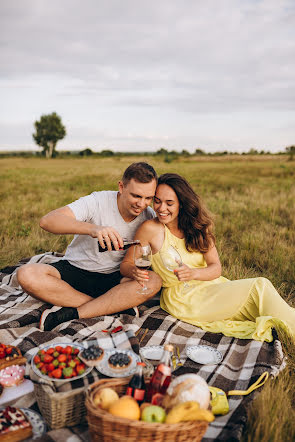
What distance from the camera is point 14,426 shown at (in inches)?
91.0

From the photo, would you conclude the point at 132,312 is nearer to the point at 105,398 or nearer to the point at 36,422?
the point at 36,422

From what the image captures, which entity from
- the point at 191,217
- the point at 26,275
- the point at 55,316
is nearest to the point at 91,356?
the point at 55,316

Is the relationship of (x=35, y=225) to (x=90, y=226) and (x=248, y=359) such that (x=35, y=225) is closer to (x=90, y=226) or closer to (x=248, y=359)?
(x=90, y=226)

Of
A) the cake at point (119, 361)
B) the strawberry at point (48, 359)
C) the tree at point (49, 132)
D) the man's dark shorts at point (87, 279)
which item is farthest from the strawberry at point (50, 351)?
the tree at point (49, 132)

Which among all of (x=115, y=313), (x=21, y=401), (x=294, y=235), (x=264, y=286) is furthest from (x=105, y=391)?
(x=294, y=235)

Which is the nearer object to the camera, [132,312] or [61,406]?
[61,406]

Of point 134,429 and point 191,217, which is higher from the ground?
point 191,217

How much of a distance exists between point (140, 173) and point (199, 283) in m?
1.52

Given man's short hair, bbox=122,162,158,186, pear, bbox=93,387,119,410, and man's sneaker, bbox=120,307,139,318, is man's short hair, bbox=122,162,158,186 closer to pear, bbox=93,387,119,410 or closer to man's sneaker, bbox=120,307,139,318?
man's sneaker, bbox=120,307,139,318

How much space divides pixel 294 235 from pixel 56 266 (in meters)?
5.28

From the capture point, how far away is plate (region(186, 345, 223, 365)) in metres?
3.39

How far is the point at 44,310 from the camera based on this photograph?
4.23m

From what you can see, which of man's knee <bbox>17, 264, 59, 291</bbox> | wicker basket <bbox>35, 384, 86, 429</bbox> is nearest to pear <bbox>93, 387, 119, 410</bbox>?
wicker basket <bbox>35, 384, 86, 429</bbox>

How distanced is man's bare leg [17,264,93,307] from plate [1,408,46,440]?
1.64 m
